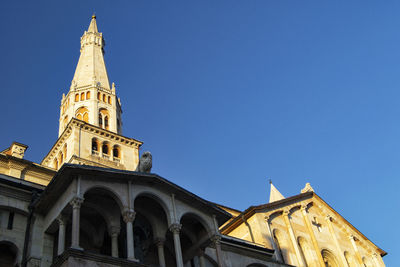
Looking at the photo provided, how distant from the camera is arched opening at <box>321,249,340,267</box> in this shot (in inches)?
1455

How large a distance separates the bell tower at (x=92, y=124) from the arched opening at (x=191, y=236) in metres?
18.1

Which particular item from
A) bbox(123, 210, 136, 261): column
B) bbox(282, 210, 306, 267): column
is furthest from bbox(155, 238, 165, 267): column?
bbox(282, 210, 306, 267): column

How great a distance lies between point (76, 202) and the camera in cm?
2080

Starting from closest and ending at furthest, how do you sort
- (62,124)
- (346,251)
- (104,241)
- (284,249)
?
(104,241)
(284,249)
(346,251)
(62,124)

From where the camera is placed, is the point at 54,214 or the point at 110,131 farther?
the point at 110,131

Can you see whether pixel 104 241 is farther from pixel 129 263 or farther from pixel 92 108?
pixel 92 108

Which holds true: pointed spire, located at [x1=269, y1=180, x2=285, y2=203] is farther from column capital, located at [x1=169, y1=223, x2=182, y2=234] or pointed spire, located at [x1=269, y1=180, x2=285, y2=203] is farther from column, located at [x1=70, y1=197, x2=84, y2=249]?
column, located at [x1=70, y1=197, x2=84, y2=249]

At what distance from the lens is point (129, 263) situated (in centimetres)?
2006

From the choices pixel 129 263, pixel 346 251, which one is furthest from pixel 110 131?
pixel 129 263

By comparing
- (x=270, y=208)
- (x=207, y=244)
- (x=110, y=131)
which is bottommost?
(x=207, y=244)

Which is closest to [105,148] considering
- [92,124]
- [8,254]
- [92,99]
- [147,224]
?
[92,124]

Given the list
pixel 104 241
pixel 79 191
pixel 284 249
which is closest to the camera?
pixel 79 191

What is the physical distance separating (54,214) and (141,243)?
15.4ft

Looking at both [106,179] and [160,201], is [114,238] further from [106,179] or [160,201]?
[160,201]
